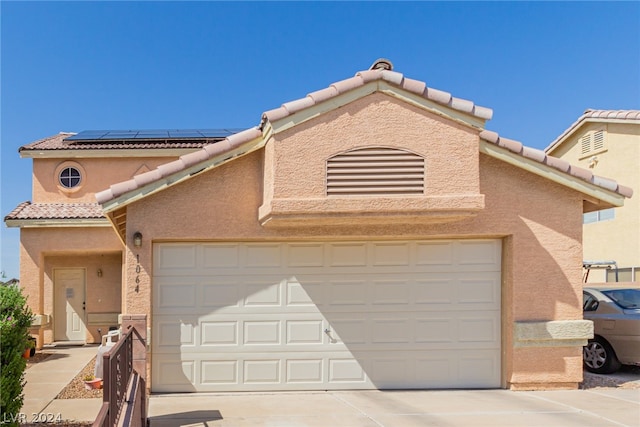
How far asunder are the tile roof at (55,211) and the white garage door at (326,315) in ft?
22.3

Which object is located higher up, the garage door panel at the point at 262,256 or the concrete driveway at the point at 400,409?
the garage door panel at the point at 262,256

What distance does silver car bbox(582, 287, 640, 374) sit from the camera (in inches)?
426

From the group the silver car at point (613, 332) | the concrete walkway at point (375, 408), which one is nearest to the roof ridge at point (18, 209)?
the concrete walkway at point (375, 408)

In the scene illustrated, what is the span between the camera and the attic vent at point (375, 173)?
8516 mm

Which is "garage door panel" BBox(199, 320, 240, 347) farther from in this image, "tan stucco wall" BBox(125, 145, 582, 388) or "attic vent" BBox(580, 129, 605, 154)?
"attic vent" BBox(580, 129, 605, 154)

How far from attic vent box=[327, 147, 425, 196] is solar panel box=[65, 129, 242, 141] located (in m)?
10.1

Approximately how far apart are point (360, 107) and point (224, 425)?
4.81m

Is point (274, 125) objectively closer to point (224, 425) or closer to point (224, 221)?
point (224, 221)

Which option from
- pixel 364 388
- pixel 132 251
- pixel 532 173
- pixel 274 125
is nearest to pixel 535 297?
pixel 532 173

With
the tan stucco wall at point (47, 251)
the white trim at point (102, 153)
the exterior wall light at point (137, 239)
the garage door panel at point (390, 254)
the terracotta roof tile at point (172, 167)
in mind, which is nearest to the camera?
the terracotta roof tile at point (172, 167)

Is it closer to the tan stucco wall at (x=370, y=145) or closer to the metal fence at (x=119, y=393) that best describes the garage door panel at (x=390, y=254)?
the tan stucco wall at (x=370, y=145)

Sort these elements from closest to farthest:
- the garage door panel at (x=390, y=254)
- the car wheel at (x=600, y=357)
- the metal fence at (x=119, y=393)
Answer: the metal fence at (x=119, y=393)
the garage door panel at (x=390, y=254)
the car wheel at (x=600, y=357)

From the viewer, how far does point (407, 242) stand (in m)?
9.79
